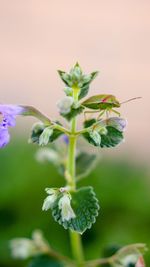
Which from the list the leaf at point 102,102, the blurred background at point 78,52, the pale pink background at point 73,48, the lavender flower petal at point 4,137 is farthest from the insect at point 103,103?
the pale pink background at point 73,48

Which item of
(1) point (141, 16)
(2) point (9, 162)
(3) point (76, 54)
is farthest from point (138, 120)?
(2) point (9, 162)

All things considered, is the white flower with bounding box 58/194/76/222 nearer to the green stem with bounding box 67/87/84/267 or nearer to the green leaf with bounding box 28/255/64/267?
the green stem with bounding box 67/87/84/267

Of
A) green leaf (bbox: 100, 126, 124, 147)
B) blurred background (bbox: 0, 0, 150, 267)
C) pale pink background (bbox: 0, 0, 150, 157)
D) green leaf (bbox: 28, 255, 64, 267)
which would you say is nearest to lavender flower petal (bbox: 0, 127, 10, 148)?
green leaf (bbox: 100, 126, 124, 147)

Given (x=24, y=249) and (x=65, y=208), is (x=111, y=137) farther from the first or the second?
(x=24, y=249)

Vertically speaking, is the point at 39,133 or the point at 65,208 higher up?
the point at 39,133

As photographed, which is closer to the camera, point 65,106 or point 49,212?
point 65,106

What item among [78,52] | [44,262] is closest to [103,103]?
[44,262]

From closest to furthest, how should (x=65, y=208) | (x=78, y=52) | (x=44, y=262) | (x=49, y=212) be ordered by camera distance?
(x=65, y=208) < (x=44, y=262) < (x=49, y=212) < (x=78, y=52)
